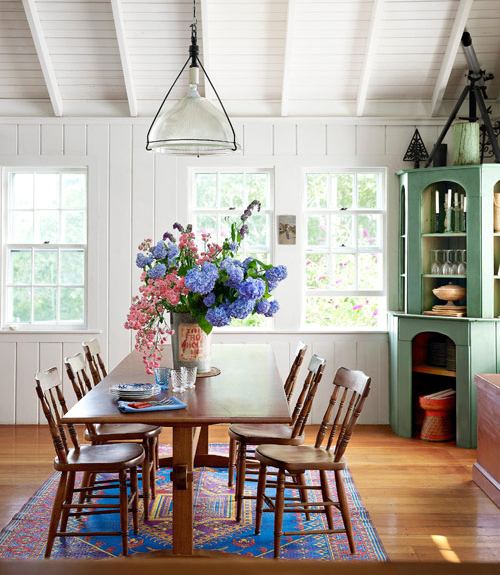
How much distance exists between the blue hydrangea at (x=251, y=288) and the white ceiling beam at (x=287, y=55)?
2.80 m

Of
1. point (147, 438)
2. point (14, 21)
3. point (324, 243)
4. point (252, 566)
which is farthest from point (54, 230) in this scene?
point (252, 566)

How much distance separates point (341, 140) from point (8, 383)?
3607mm

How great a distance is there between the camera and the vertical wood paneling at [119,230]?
6402 millimetres

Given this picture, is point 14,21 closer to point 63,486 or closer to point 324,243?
point 324,243

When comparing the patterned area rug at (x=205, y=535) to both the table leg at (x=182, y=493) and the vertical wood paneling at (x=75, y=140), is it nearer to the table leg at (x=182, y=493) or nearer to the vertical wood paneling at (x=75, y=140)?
the table leg at (x=182, y=493)

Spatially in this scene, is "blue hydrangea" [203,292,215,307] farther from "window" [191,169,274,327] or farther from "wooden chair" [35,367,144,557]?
"window" [191,169,274,327]

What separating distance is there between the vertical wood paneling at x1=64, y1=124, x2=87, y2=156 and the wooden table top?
104 inches

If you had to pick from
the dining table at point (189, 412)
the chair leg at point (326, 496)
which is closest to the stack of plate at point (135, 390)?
the dining table at point (189, 412)

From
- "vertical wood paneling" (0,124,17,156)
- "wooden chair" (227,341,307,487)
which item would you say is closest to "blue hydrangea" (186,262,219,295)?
"wooden chair" (227,341,307,487)

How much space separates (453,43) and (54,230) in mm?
A: 3696

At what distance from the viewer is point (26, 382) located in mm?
6395

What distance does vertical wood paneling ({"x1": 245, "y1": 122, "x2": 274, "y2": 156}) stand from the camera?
641 centimetres

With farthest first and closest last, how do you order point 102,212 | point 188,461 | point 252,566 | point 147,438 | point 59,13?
point 102,212 → point 59,13 → point 147,438 → point 188,461 → point 252,566

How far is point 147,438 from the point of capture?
4.14 metres
